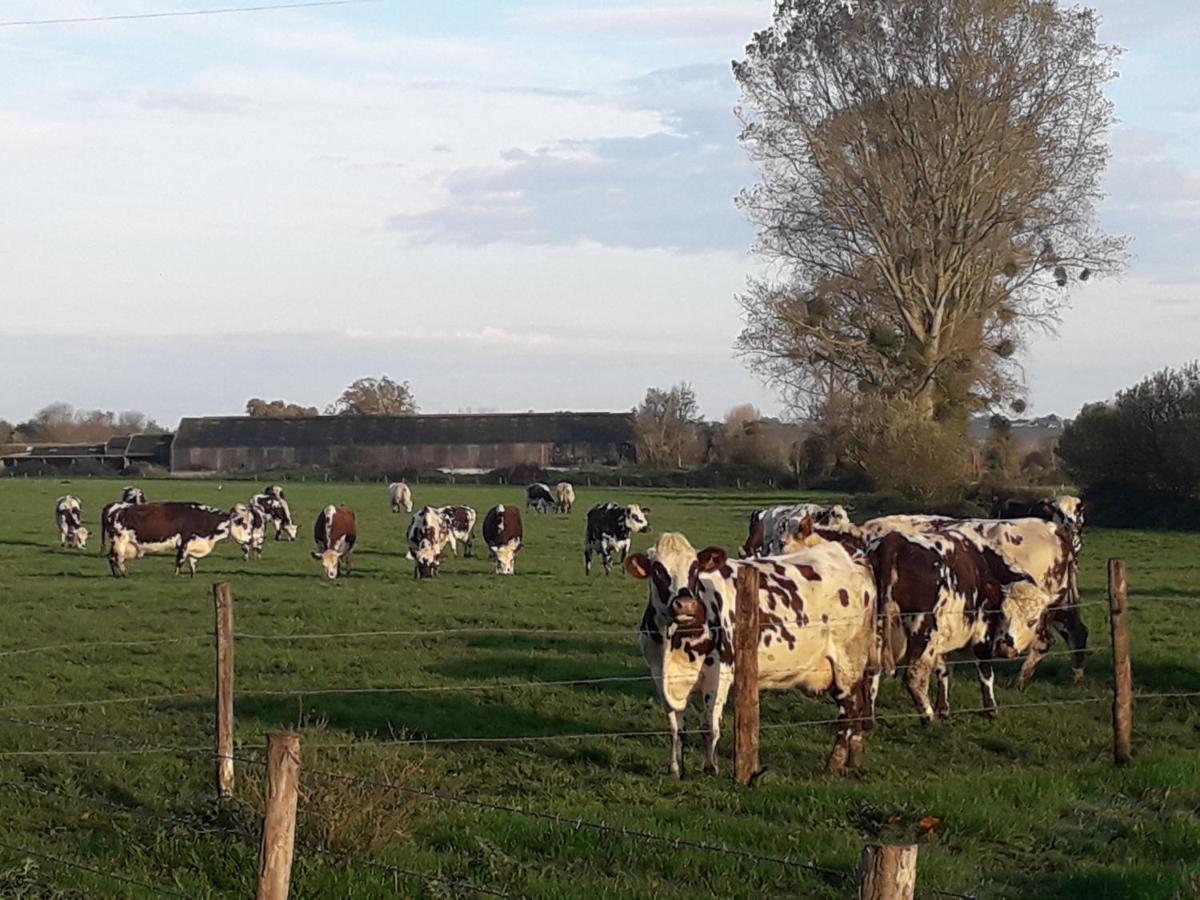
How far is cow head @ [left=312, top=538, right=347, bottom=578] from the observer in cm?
2867

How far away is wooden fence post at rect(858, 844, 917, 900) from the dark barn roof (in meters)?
107

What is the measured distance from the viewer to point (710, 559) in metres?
11.1

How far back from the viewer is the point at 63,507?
120ft

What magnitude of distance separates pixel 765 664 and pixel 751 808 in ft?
6.66

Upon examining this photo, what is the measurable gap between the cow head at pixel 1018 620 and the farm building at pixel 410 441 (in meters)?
95.8

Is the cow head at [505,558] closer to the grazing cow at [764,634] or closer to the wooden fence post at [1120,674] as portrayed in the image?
the grazing cow at [764,634]

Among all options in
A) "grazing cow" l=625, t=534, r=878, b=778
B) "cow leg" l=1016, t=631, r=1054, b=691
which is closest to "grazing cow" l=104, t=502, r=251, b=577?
"cow leg" l=1016, t=631, r=1054, b=691

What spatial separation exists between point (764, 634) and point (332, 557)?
19.1m

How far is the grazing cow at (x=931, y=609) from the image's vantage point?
1259 cm

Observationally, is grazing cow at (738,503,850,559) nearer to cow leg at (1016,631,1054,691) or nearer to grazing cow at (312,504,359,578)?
cow leg at (1016,631,1054,691)

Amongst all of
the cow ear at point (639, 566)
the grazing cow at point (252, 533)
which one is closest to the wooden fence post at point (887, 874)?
the cow ear at point (639, 566)

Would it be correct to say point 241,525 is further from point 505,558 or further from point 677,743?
point 677,743

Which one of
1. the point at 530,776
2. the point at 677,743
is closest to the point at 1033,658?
the point at 677,743

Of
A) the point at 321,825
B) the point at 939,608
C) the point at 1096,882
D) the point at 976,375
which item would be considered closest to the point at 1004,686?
the point at 939,608
